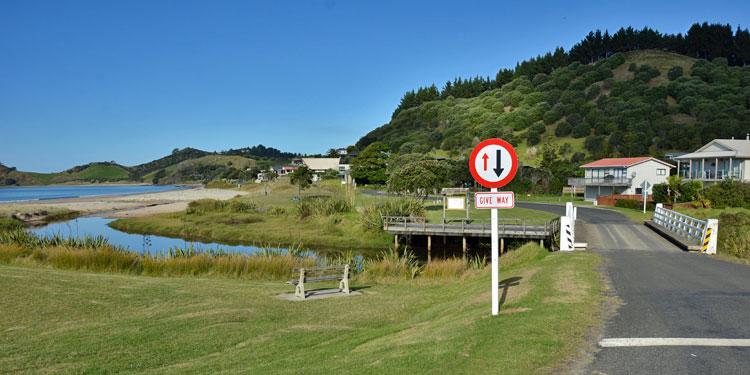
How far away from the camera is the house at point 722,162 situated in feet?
167

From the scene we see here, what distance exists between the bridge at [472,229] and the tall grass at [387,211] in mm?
1290

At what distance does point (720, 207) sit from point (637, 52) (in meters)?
123

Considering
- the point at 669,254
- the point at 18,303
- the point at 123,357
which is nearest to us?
the point at 123,357

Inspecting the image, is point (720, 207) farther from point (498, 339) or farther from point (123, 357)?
point (123, 357)

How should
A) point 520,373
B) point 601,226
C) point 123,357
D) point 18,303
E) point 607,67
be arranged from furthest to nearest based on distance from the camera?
point 607,67 → point 601,226 → point 18,303 → point 123,357 → point 520,373

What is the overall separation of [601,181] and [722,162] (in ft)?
38.5

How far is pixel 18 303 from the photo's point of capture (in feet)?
39.9

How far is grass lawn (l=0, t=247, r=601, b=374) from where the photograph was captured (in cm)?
723

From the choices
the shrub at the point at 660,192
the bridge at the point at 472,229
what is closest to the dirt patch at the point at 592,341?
the bridge at the point at 472,229

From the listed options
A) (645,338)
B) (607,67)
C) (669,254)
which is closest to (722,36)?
(607,67)

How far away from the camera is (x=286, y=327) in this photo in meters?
10.9

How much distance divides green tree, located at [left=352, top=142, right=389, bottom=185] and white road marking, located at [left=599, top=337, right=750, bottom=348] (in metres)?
86.8

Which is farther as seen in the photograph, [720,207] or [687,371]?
[720,207]

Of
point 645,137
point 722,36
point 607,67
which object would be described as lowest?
point 645,137
